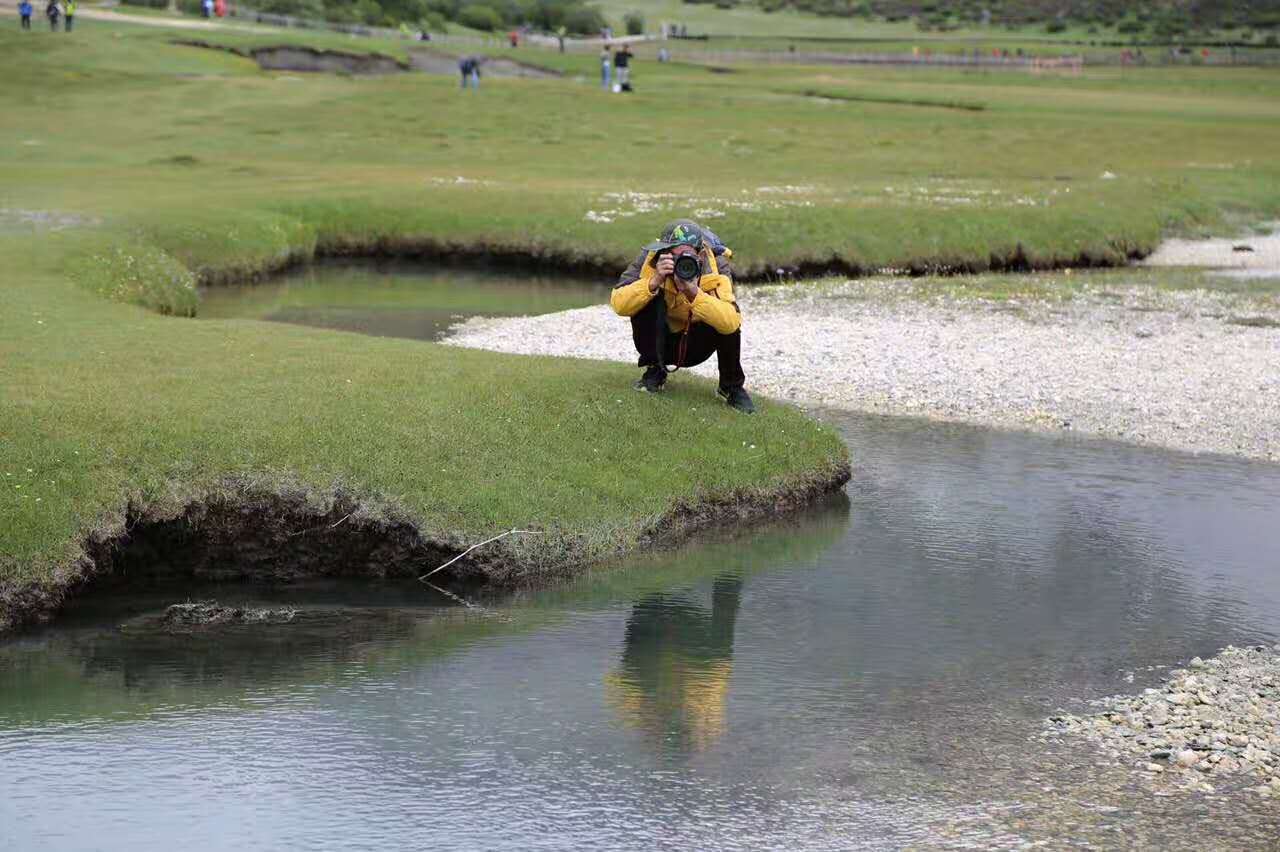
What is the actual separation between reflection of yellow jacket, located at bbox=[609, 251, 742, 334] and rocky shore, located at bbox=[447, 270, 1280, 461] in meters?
6.74

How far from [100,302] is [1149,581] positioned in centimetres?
1812

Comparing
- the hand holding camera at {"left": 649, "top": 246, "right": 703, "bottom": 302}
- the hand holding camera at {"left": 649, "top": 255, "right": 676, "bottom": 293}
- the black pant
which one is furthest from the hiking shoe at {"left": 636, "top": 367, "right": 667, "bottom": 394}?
the hand holding camera at {"left": 649, "top": 255, "right": 676, "bottom": 293}

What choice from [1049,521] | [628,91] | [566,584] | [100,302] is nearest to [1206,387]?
[1049,521]

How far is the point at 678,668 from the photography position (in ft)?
48.8

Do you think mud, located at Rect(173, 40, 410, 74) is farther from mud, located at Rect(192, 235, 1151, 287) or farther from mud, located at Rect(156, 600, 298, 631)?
mud, located at Rect(156, 600, 298, 631)

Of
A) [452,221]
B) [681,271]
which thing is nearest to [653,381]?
[681,271]

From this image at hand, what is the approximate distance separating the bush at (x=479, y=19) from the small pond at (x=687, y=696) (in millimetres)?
124834

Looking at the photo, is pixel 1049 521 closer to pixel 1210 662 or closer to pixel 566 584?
pixel 1210 662

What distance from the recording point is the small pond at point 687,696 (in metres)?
11.5

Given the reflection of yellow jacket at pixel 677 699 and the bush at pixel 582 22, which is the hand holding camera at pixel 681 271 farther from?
the bush at pixel 582 22

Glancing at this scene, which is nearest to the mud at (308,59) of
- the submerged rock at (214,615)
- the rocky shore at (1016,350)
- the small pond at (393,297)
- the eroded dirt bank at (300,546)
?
the small pond at (393,297)

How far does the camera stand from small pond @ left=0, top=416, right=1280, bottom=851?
452 inches

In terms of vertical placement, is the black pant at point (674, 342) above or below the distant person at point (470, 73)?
below

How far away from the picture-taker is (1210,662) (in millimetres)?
14617
